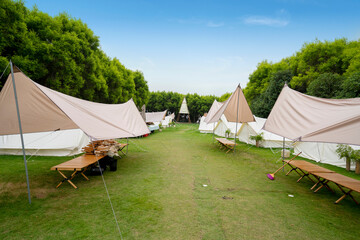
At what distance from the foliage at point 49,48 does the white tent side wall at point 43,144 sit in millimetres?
2954

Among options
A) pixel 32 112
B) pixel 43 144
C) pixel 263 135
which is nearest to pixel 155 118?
pixel 263 135

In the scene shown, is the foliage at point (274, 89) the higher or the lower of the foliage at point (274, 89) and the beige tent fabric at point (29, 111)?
the higher

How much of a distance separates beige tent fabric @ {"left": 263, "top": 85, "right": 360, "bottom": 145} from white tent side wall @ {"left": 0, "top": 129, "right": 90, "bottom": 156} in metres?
8.49

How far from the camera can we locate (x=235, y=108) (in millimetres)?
10188

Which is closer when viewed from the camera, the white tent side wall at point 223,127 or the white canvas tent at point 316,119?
the white canvas tent at point 316,119

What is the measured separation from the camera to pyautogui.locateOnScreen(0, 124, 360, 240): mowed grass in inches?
119

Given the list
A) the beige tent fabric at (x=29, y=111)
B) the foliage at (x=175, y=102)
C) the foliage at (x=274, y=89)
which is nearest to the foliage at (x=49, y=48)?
the beige tent fabric at (x=29, y=111)

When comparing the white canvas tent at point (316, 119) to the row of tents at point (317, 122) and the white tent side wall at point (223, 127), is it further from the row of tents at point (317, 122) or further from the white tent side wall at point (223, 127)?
the white tent side wall at point (223, 127)

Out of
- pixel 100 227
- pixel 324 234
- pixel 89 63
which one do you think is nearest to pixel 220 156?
pixel 324 234

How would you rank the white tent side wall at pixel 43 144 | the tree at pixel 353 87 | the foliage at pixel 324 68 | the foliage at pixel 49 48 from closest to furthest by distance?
the foliage at pixel 49 48
the white tent side wall at pixel 43 144
the tree at pixel 353 87
the foliage at pixel 324 68

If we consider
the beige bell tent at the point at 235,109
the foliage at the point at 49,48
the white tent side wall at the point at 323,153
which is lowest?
the white tent side wall at the point at 323,153

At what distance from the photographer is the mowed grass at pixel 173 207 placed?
3.02m

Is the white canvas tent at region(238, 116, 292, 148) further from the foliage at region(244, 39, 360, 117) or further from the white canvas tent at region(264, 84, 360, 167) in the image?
the white canvas tent at region(264, 84, 360, 167)

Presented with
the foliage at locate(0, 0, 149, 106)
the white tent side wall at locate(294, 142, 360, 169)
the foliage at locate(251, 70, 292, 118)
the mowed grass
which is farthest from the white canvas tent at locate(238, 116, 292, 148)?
the foliage at locate(0, 0, 149, 106)
